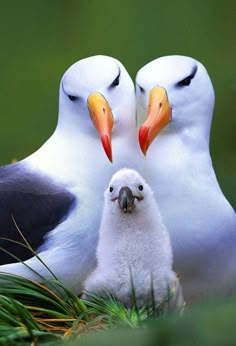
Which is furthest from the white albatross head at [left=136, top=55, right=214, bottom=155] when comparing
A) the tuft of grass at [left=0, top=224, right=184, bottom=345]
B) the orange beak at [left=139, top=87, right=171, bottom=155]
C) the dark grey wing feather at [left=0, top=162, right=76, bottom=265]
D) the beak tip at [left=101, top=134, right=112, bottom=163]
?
the tuft of grass at [left=0, top=224, right=184, bottom=345]

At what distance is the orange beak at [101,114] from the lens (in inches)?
102

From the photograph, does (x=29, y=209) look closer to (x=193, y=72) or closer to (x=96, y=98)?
(x=96, y=98)

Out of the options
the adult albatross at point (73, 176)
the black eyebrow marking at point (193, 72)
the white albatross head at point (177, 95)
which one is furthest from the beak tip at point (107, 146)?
the black eyebrow marking at point (193, 72)

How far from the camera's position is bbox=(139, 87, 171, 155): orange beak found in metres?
2.57

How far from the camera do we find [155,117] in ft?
8.59

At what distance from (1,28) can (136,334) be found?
4819 mm

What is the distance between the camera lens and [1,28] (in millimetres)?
5965

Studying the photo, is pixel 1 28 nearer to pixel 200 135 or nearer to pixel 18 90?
pixel 18 90

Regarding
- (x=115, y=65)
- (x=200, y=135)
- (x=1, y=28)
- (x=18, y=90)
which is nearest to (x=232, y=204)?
(x=200, y=135)

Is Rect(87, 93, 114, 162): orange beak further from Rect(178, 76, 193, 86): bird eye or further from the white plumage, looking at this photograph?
Rect(178, 76, 193, 86): bird eye

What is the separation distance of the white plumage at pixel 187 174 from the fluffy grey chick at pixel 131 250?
10.2 inches

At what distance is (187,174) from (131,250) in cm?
46

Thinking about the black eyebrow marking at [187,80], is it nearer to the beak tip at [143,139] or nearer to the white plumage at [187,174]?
the white plumage at [187,174]

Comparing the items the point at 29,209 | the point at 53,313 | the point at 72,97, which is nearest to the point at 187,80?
the point at 72,97
